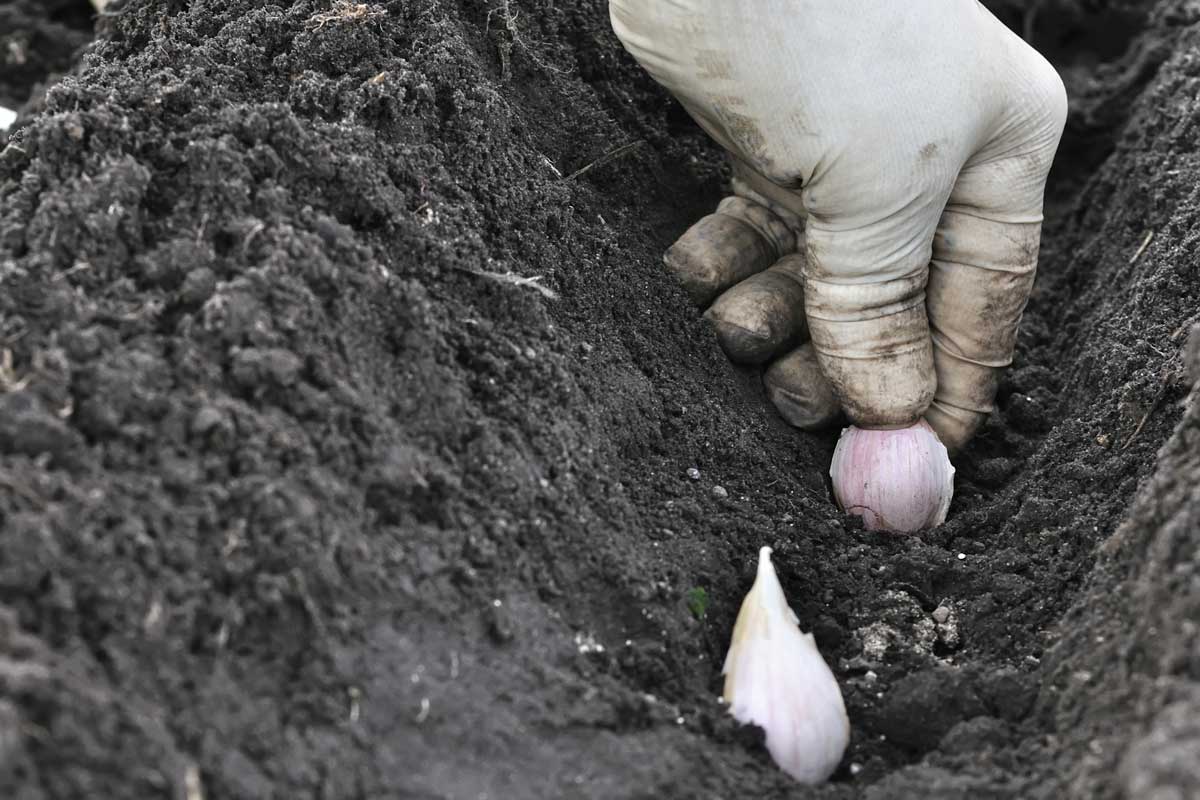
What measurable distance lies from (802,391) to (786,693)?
0.81 metres

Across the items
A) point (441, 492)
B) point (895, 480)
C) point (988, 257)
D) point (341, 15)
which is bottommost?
point (895, 480)

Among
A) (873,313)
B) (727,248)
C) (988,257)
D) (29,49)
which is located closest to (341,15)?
(727,248)

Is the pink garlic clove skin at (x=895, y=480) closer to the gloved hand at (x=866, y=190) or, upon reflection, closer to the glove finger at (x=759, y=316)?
the gloved hand at (x=866, y=190)

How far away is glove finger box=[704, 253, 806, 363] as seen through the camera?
2090 millimetres

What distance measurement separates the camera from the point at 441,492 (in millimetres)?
1397

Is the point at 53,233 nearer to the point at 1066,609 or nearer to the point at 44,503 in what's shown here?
the point at 44,503

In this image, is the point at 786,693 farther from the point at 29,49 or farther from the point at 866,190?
the point at 29,49

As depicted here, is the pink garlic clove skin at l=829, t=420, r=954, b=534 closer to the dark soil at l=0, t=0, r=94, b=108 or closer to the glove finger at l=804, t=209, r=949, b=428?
the glove finger at l=804, t=209, r=949, b=428

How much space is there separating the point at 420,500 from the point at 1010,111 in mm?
1156

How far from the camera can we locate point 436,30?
75.9 inches

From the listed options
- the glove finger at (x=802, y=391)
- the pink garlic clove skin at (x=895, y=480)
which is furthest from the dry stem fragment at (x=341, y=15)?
the pink garlic clove skin at (x=895, y=480)

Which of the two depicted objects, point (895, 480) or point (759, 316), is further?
point (759, 316)

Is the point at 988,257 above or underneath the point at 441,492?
underneath

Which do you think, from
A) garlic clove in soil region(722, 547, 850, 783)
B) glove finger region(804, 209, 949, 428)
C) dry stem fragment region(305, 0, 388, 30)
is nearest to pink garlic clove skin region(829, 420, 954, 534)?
glove finger region(804, 209, 949, 428)
